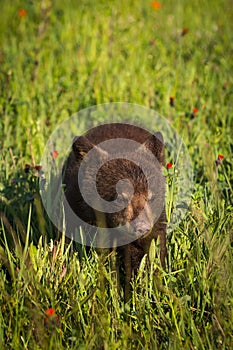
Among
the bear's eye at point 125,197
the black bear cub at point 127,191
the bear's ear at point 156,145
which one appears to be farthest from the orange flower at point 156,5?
the bear's eye at point 125,197

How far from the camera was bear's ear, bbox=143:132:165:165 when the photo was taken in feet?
12.6

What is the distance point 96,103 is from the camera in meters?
5.89

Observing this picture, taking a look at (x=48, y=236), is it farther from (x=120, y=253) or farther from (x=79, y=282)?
(x=79, y=282)

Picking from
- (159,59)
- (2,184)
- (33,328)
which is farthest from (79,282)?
(159,59)

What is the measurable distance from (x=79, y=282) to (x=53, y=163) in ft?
5.28

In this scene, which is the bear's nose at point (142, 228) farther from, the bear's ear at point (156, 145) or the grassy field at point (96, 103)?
the bear's ear at point (156, 145)

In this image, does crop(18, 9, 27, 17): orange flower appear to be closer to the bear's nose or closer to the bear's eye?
the bear's eye

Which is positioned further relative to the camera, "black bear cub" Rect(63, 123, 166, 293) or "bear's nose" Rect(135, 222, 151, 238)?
"black bear cub" Rect(63, 123, 166, 293)

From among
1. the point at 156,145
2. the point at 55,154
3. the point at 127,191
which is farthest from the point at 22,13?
the point at 127,191

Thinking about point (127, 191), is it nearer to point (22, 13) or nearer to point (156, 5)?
point (22, 13)

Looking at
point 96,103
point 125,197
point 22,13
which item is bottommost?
point 125,197

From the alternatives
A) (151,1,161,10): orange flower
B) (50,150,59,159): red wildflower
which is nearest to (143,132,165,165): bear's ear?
(50,150,59,159): red wildflower

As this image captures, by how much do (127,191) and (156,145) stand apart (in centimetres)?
54

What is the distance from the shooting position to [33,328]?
306 centimetres
